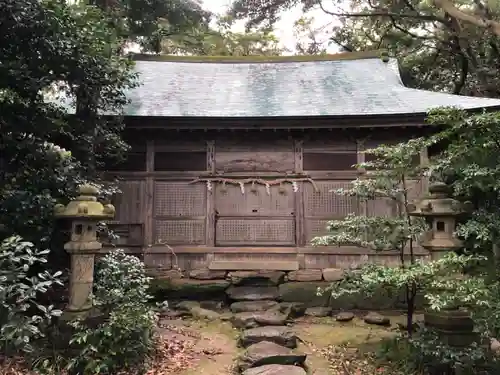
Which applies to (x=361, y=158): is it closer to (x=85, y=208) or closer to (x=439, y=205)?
(x=439, y=205)

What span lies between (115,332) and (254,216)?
4.70 m

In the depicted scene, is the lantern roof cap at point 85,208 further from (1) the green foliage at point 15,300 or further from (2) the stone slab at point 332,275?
(2) the stone slab at point 332,275

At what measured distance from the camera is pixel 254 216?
370 inches

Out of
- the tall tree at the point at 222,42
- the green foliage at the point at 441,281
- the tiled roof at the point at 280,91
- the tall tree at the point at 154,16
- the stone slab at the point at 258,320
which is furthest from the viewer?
the tall tree at the point at 222,42

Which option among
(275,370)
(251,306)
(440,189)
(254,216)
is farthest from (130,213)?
(440,189)

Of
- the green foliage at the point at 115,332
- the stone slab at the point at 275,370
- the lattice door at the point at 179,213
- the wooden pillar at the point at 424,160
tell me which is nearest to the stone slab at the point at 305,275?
the lattice door at the point at 179,213

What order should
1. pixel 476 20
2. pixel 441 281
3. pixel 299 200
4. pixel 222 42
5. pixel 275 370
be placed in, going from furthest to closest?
pixel 222 42 → pixel 299 200 → pixel 476 20 → pixel 275 370 → pixel 441 281

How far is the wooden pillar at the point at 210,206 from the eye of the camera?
9312 millimetres

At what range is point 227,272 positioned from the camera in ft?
30.1

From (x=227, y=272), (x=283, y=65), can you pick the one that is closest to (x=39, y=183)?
(x=227, y=272)

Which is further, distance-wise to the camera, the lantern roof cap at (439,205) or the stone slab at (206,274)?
the stone slab at (206,274)

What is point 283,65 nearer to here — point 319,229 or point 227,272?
point 319,229

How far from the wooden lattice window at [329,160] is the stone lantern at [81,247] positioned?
16.5 feet

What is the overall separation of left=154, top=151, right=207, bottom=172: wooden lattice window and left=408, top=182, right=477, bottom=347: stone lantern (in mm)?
4997
